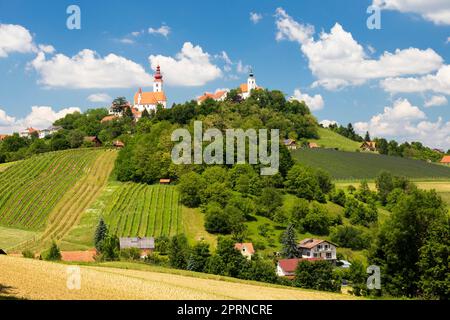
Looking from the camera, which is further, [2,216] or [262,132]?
[262,132]

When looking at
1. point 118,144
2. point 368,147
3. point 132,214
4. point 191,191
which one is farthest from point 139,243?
point 368,147

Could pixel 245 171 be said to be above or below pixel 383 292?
above

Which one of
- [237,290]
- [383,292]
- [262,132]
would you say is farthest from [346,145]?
[237,290]

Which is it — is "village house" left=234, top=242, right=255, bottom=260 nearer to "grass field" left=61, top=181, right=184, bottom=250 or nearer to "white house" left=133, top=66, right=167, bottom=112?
"grass field" left=61, top=181, right=184, bottom=250

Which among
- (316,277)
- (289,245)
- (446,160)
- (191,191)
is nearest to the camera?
(316,277)

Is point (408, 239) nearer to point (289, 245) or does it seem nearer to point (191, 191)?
point (289, 245)

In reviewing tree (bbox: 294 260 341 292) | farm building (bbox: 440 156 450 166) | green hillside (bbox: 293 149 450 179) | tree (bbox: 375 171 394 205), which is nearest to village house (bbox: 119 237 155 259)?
tree (bbox: 294 260 341 292)
